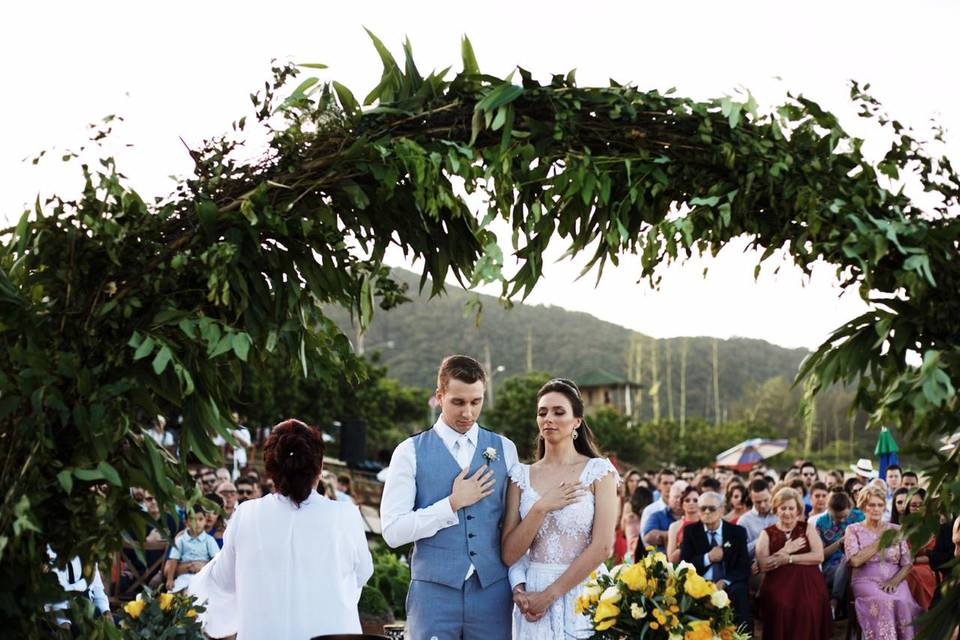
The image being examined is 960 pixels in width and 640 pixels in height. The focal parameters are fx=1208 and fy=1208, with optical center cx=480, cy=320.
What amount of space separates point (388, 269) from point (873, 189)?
6.88ft

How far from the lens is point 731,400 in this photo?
112562mm

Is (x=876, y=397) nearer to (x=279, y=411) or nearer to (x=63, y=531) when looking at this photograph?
(x=63, y=531)

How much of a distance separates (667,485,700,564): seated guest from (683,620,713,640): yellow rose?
4367 mm

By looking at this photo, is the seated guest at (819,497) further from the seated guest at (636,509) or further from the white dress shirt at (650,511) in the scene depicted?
the seated guest at (636,509)

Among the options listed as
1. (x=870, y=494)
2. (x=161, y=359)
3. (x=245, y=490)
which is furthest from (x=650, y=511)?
(x=161, y=359)

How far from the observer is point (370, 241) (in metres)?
5.33

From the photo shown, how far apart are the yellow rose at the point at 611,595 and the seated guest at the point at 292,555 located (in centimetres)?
119

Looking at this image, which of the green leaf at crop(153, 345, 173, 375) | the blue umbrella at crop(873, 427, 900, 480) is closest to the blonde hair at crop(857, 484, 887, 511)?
the blue umbrella at crop(873, 427, 900, 480)

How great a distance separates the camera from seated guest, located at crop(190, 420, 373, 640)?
5582 mm

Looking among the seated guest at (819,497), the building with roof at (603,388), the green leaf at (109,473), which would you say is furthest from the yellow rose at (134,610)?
the building with roof at (603,388)

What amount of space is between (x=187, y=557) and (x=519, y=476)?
4374 mm

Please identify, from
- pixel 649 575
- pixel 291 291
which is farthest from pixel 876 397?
pixel 291 291

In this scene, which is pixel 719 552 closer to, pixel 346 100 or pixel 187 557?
pixel 187 557

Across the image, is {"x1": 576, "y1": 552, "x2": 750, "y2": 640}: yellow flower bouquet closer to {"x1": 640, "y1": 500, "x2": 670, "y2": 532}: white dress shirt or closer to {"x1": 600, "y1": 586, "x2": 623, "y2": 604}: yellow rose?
{"x1": 600, "y1": 586, "x2": 623, "y2": 604}: yellow rose
